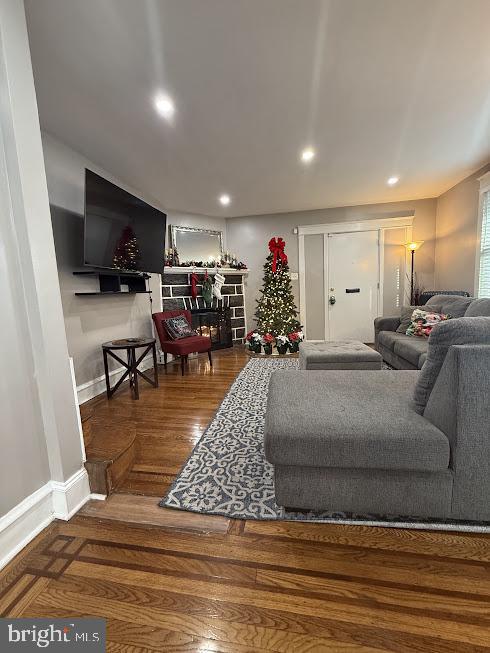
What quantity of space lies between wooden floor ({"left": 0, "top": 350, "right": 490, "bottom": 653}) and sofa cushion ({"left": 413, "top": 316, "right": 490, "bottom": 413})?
63 cm

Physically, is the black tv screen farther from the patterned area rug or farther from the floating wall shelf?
the patterned area rug

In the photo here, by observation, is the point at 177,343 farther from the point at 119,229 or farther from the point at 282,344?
the point at 282,344

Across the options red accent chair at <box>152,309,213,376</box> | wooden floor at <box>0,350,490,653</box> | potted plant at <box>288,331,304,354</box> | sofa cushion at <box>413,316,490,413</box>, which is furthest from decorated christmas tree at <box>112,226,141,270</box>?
sofa cushion at <box>413,316,490,413</box>

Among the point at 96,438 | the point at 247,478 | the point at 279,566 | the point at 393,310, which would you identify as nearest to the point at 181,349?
the point at 96,438

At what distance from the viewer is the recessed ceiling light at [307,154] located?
2930 mm

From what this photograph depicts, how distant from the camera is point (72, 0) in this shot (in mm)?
1346

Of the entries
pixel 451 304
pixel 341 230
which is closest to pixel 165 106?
pixel 451 304

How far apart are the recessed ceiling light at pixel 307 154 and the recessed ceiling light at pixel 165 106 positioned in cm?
139

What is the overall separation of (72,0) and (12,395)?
186cm

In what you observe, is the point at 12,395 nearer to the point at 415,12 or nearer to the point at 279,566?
the point at 279,566

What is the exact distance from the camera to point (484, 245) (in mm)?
3686

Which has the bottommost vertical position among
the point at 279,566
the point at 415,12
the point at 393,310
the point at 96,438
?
the point at 279,566

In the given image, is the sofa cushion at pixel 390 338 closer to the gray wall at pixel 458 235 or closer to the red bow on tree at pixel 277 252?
the gray wall at pixel 458 235

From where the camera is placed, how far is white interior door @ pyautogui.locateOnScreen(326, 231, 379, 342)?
525cm
